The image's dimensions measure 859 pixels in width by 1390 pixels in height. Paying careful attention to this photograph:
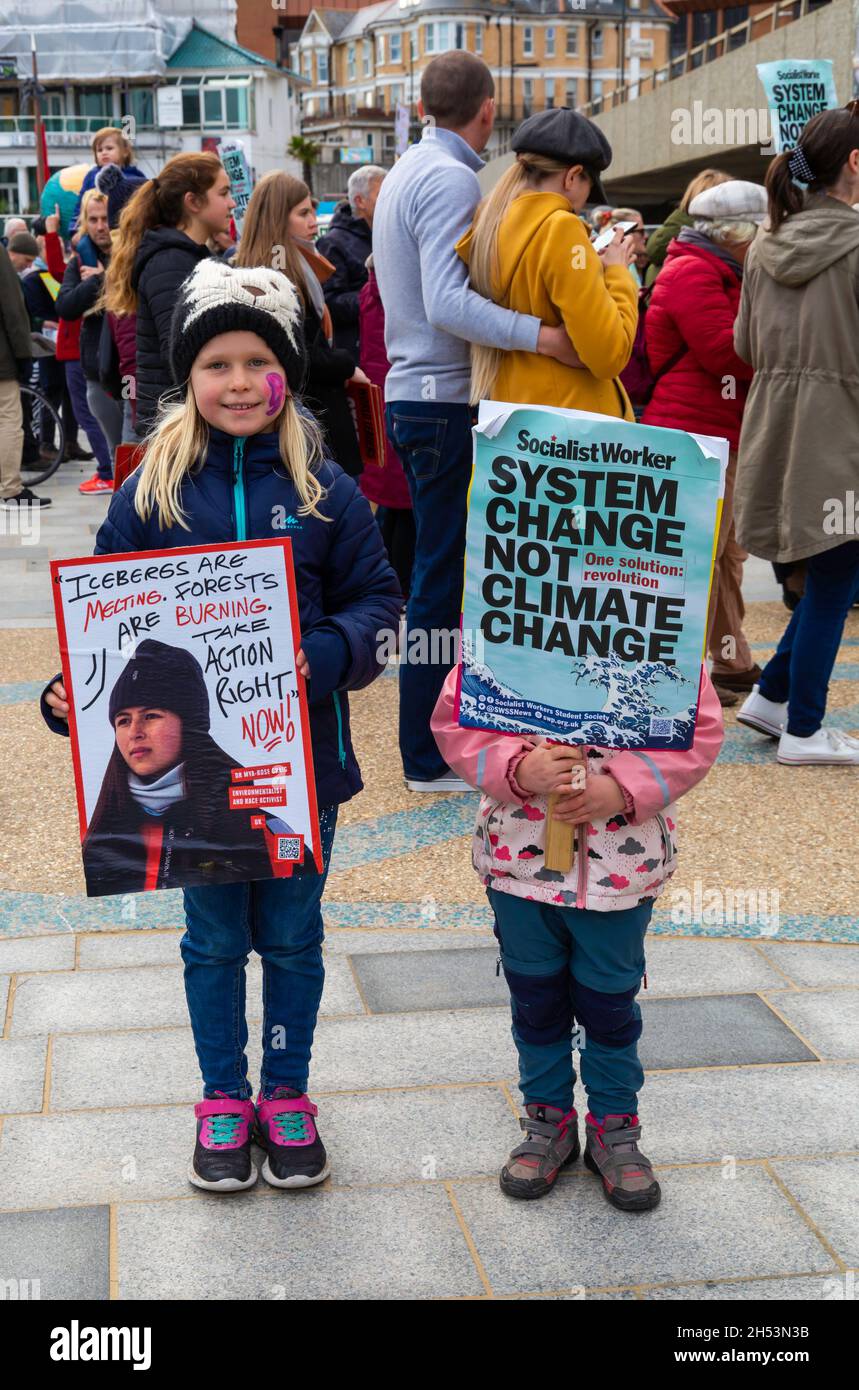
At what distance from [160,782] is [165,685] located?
0.17 meters

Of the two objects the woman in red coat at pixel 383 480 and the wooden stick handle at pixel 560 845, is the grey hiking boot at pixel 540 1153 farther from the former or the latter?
the woman in red coat at pixel 383 480

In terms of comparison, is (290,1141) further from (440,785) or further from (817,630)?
(817,630)

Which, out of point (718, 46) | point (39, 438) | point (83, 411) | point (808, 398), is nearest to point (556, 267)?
point (808, 398)

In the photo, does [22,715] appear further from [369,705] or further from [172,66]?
[172,66]

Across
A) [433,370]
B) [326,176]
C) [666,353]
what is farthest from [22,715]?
[326,176]

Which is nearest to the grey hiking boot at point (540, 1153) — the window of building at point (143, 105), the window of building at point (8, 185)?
the window of building at point (8, 185)

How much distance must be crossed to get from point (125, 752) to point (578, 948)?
0.88 metres

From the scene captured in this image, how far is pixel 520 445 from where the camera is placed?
2.58 meters

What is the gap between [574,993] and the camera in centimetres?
279

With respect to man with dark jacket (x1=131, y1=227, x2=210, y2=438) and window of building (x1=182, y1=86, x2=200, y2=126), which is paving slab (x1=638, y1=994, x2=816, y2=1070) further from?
window of building (x1=182, y1=86, x2=200, y2=126)

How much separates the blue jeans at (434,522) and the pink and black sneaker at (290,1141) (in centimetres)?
202

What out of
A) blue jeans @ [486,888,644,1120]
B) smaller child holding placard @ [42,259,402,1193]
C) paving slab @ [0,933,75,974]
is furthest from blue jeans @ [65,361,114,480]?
blue jeans @ [486,888,644,1120]

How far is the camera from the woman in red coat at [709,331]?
5520 mm

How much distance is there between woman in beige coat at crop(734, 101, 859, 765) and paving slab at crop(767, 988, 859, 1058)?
70.8 inches
